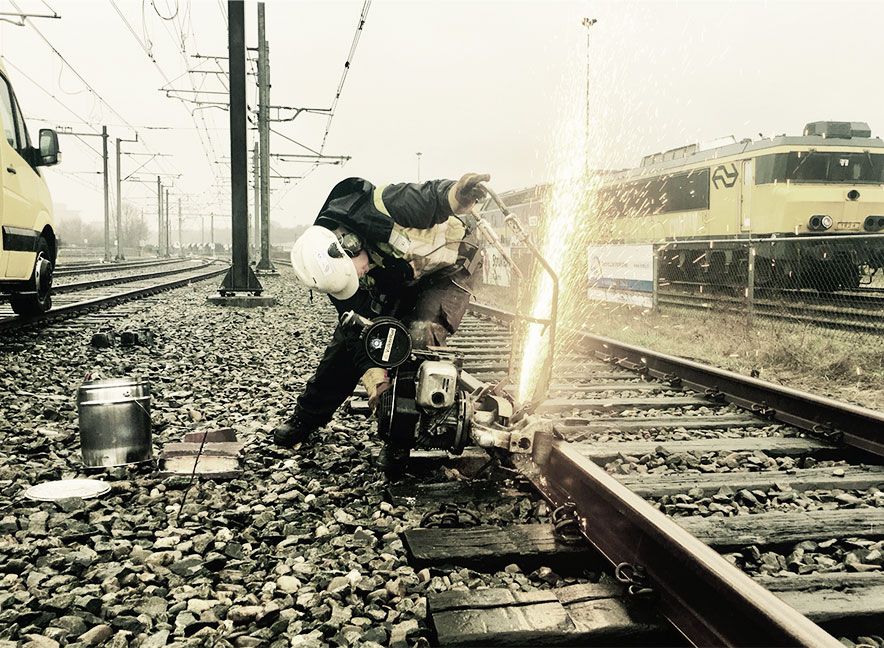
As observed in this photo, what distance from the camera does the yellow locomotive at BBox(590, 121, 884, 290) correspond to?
14.4 m

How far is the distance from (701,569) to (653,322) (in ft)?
30.9

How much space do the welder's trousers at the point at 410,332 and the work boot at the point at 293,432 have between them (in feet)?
0.08

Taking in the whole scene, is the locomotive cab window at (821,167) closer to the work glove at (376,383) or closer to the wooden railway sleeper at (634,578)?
the work glove at (376,383)

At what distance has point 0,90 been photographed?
778cm

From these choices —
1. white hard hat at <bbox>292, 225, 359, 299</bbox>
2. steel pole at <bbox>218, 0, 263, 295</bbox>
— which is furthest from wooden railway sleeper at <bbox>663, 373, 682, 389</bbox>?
steel pole at <bbox>218, 0, 263, 295</bbox>

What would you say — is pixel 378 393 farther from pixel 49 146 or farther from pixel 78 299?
pixel 78 299

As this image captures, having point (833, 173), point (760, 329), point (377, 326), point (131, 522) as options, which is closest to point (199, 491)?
point (131, 522)

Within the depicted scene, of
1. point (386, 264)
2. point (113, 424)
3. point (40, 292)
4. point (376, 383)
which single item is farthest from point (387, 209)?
point (40, 292)

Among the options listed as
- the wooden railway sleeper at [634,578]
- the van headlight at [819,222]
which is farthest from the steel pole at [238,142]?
the wooden railway sleeper at [634,578]

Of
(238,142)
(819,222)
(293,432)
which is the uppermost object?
(238,142)

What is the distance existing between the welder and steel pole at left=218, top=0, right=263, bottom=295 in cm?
1064

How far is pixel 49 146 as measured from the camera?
777cm

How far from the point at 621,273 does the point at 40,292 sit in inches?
349

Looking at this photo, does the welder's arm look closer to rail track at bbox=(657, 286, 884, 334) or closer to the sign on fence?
rail track at bbox=(657, 286, 884, 334)
